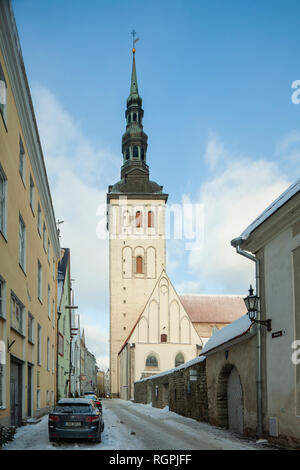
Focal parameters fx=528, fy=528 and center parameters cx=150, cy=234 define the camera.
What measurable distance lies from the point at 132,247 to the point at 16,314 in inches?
1944

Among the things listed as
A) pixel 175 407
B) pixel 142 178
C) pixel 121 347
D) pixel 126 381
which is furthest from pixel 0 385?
pixel 142 178

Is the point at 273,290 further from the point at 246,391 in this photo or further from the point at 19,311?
the point at 19,311

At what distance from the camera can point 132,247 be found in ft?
213

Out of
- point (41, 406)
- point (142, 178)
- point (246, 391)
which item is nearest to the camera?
point (246, 391)

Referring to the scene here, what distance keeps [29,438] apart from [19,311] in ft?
14.5

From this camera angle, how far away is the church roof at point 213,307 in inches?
2670

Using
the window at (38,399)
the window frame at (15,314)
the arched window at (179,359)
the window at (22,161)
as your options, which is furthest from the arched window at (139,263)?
the window at (22,161)

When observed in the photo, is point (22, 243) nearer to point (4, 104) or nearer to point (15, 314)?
point (15, 314)

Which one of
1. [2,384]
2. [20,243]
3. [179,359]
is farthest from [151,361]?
→ [2,384]

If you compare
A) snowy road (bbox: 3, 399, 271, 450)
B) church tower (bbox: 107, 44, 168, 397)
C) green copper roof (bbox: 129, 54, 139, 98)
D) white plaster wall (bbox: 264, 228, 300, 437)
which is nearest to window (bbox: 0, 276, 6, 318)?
snowy road (bbox: 3, 399, 271, 450)

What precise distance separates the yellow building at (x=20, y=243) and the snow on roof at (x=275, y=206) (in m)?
6.09

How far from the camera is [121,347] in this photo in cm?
6234

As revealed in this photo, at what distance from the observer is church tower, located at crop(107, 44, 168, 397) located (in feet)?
207

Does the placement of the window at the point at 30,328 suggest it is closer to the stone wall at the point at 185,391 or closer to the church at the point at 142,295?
the stone wall at the point at 185,391
